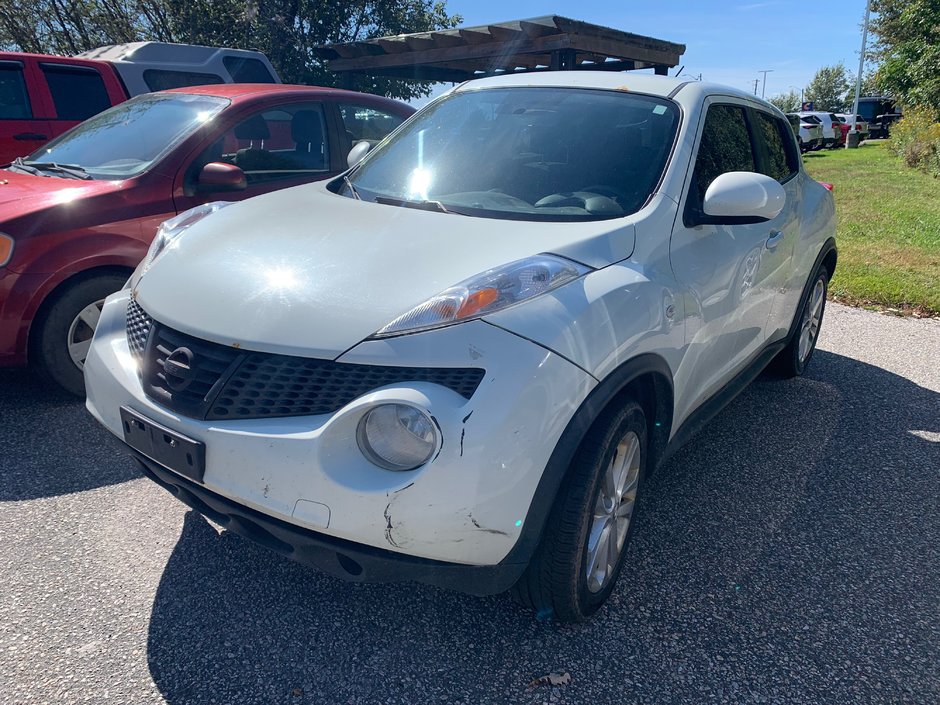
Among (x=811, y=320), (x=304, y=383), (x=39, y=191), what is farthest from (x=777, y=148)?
(x=39, y=191)

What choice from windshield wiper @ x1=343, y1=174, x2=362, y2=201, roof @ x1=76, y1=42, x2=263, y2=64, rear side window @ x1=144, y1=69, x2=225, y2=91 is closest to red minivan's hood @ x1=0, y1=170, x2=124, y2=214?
windshield wiper @ x1=343, y1=174, x2=362, y2=201

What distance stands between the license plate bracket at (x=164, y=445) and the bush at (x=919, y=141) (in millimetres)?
18486

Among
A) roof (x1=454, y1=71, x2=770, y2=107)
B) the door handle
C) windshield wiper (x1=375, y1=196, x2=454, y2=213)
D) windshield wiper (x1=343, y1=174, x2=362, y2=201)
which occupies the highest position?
roof (x1=454, y1=71, x2=770, y2=107)

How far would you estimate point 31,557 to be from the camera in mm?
2688

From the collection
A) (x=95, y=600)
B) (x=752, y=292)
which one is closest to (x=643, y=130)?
(x=752, y=292)

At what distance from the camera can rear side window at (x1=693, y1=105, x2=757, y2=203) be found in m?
2.97

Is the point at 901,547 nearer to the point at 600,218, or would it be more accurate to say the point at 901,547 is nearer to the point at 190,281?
the point at 600,218

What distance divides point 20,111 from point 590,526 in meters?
7.13

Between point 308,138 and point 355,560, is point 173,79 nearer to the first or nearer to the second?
point 308,138

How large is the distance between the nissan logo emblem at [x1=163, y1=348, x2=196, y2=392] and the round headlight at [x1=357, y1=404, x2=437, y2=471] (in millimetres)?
585

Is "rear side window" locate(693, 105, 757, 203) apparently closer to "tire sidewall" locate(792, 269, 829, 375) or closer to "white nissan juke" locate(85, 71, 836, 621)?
"white nissan juke" locate(85, 71, 836, 621)

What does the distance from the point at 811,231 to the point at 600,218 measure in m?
2.17

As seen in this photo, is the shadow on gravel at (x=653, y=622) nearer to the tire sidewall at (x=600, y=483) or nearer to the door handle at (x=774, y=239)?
the tire sidewall at (x=600, y=483)

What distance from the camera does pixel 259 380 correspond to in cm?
202
